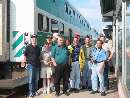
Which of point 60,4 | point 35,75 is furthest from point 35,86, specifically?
point 60,4

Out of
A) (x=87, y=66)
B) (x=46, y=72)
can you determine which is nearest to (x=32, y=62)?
(x=46, y=72)

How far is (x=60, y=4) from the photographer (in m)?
17.7

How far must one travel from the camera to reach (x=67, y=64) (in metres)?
11.8

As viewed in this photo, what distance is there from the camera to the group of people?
38.0 ft

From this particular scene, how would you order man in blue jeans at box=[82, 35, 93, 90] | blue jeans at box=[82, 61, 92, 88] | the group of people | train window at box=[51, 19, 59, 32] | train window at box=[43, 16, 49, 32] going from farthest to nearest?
train window at box=[51, 19, 59, 32] < train window at box=[43, 16, 49, 32] < blue jeans at box=[82, 61, 92, 88] < man in blue jeans at box=[82, 35, 93, 90] < the group of people

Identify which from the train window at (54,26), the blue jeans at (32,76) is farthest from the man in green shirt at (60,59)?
the train window at (54,26)

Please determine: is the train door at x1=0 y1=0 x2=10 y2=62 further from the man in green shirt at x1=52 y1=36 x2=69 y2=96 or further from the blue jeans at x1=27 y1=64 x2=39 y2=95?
the man in green shirt at x1=52 y1=36 x2=69 y2=96

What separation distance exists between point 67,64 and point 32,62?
1.04 m

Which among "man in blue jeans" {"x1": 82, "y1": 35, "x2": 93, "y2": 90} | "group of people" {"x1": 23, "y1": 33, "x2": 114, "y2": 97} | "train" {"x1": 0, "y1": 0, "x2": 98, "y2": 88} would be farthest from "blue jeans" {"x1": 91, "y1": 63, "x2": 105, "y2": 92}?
"train" {"x1": 0, "y1": 0, "x2": 98, "y2": 88}

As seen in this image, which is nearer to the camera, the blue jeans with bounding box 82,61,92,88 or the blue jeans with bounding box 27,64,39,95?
the blue jeans with bounding box 27,64,39,95

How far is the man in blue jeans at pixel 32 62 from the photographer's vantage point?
11.6m

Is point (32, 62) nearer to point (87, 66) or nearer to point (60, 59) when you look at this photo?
point (60, 59)

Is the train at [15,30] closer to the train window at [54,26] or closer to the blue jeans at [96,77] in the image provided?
the blue jeans at [96,77]

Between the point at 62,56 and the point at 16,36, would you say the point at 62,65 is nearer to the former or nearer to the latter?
the point at 62,56
